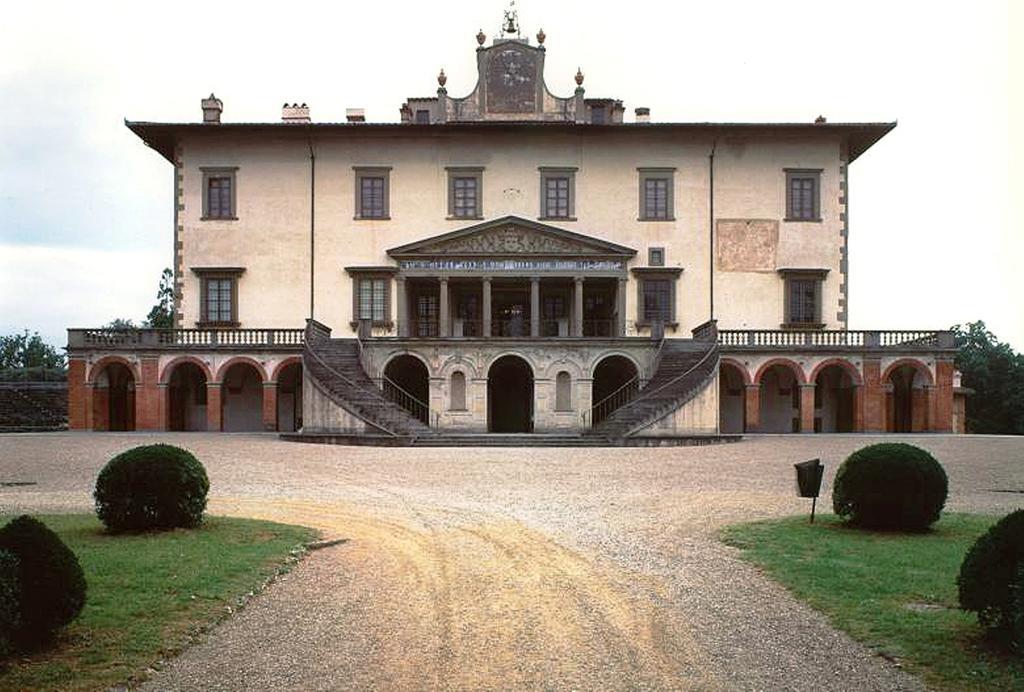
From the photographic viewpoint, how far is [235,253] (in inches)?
1861

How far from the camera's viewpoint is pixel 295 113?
1955 inches

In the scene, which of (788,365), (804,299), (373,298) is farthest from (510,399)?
(804,299)

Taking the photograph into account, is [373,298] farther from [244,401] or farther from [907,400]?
[907,400]

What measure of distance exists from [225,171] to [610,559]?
38.4 m

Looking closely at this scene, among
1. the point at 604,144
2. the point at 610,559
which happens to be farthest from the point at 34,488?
the point at 604,144

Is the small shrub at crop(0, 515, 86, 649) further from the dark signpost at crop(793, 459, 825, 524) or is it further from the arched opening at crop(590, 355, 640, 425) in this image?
the arched opening at crop(590, 355, 640, 425)

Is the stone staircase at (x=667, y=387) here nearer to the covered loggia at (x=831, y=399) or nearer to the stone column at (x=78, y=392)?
the covered loggia at (x=831, y=399)

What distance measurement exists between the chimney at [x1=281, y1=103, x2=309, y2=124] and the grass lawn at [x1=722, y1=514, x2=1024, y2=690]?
126 feet

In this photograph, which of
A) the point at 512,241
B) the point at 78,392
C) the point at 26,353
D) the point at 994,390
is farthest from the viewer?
the point at 26,353

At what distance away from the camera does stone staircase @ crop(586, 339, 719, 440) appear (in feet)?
121

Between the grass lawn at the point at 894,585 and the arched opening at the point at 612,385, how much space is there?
1008 inches

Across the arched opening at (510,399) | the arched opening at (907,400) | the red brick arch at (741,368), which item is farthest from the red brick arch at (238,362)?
the arched opening at (907,400)

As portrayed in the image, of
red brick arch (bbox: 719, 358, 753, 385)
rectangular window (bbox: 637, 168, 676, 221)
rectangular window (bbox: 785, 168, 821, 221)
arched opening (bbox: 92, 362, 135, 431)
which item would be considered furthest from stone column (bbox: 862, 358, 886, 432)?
arched opening (bbox: 92, 362, 135, 431)

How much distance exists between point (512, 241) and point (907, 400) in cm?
1890
